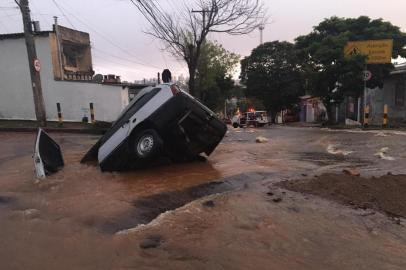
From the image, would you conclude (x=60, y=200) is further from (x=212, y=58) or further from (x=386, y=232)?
(x=212, y=58)

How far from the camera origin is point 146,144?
8.56 metres

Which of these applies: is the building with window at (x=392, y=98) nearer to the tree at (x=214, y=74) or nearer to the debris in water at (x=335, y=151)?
the debris in water at (x=335, y=151)

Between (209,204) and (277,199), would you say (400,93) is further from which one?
(209,204)

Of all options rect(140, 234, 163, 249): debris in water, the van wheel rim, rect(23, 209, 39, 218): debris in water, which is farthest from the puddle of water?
rect(23, 209, 39, 218): debris in water

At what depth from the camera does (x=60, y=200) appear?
22.1ft

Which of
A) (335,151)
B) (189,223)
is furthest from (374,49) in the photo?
(189,223)

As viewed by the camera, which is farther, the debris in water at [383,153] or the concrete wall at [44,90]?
the concrete wall at [44,90]

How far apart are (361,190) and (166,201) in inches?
111

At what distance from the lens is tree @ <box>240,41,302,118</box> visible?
44.1 metres

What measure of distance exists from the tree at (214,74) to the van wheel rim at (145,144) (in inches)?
1333

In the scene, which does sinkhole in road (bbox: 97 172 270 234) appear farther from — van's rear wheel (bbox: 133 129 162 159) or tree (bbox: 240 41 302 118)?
tree (bbox: 240 41 302 118)

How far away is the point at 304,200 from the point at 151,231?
228 centimetres

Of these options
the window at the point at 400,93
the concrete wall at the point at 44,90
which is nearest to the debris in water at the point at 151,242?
the concrete wall at the point at 44,90

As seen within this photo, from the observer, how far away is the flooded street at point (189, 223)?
435 centimetres
